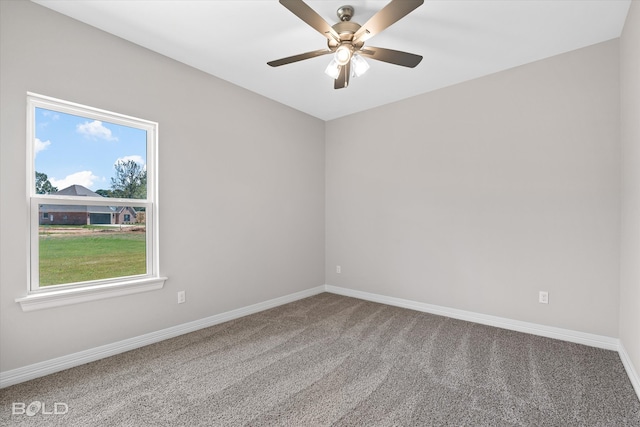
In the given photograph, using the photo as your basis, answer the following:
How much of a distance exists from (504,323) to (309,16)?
3344mm

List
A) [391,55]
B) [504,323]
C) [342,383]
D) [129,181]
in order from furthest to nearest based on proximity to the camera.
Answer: [504,323]
[129,181]
[391,55]
[342,383]

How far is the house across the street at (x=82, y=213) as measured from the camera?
7.52 ft

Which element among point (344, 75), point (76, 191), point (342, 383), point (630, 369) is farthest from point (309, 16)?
point (630, 369)

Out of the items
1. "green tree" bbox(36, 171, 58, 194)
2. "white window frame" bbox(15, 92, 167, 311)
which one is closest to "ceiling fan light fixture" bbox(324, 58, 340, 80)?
"white window frame" bbox(15, 92, 167, 311)

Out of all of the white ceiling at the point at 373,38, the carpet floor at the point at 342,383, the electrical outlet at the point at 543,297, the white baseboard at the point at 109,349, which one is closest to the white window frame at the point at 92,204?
the white baseboard at the point at 109,349

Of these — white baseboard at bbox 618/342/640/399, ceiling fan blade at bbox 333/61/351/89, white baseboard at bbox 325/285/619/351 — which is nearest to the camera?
white baseboard at bbox 618/342/640/399

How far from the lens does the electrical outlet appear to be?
2876mm

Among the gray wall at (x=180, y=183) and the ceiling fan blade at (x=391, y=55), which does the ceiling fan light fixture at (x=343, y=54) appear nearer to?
the ceiling fan blade at (x=391, y=55)

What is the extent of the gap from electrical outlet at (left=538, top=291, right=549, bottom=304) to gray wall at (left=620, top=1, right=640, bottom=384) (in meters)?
0.51

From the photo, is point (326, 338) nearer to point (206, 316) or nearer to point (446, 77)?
point (206, 316)

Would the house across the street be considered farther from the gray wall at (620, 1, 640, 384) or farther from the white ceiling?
the gray wall at (620, 1, 640, 384)

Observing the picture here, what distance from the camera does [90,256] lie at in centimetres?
251

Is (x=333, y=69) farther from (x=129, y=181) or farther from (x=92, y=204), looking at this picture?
(x=92, y=204)

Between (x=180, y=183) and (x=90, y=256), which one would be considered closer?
(x=90, y=256)
